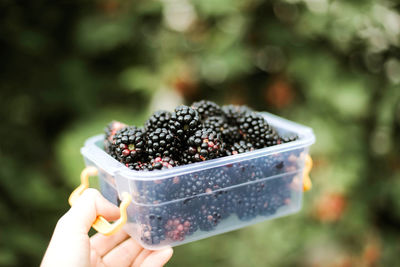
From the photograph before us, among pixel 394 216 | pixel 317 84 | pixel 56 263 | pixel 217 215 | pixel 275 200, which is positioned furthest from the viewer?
pixel 394 216

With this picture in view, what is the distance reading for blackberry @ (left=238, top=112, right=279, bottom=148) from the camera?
3.88 ft

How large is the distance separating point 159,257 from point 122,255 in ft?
0.57

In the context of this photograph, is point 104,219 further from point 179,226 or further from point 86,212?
point 179,226

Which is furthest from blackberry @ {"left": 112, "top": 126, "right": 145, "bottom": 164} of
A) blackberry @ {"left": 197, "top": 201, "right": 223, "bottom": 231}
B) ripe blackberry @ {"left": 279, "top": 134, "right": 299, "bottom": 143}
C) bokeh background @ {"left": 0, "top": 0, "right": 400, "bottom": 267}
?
bokeh background @ {"left": 0, "top": 0, "right": 400, "bottom": 267}

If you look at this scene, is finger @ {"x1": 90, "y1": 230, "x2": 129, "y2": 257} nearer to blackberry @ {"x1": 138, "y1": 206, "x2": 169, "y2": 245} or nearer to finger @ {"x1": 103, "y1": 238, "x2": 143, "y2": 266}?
finger @ {"x1": 103, "y1": 238, "x2": 143, "y2": 266}

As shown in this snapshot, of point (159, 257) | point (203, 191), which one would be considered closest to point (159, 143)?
point (203, 191)

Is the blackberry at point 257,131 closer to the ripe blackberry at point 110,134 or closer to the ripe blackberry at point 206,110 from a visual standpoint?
the ripe blackberry at point 206,110

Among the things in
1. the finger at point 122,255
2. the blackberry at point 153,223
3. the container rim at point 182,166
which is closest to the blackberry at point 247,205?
the container rim at point 182,166

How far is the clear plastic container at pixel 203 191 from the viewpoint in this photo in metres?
1.00

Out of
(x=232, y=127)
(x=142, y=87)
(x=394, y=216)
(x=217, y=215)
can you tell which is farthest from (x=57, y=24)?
(x=394, y=216)

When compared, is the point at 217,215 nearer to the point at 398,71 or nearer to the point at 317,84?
the point at 317,84

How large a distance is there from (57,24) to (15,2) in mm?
226

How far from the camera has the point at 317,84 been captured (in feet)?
6.57

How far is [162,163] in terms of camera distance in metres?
1.03
